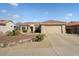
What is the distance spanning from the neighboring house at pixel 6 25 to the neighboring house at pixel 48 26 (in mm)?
225

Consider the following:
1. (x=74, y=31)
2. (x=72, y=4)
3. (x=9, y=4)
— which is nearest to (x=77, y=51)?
(x=74, y=31)

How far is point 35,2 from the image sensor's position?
707cm

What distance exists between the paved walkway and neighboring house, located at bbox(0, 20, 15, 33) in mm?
585

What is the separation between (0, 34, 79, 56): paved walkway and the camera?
7.11m

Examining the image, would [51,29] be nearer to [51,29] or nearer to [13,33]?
[51,29]

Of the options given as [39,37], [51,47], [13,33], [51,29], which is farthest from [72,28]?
[13,33]

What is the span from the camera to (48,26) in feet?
24.8

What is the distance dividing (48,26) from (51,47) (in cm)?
71

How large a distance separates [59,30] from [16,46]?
57.0 inches

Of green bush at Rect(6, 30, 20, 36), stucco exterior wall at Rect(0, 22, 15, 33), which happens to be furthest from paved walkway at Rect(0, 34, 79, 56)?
stucco exterior wall at Rect(0, 22, 15, 33)

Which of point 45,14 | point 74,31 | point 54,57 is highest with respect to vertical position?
point 45,14

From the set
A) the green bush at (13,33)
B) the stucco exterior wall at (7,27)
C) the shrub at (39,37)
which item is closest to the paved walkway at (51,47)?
the shrub at (39,37)

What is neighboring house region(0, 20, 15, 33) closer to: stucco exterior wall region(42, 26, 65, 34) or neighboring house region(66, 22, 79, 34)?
stucco exterior wall region(42, 26, 65, 34)

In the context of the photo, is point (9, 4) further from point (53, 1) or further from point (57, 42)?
point (57, 42)
